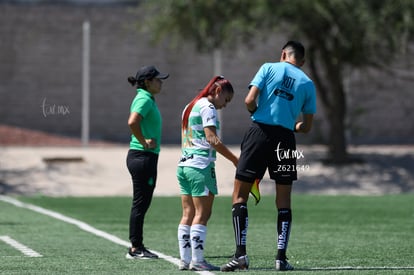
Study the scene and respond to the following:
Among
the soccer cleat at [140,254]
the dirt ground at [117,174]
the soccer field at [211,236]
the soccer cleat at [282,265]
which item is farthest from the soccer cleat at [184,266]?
the dirt ground at [117,174]

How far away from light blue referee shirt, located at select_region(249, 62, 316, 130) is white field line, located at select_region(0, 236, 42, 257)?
10.8ft

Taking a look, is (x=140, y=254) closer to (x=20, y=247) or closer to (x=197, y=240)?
(x=197, y=240)

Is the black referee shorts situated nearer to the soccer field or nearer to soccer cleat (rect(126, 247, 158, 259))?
the soccer field

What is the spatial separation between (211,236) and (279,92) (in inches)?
204

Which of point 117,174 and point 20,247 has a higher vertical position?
point 20,247

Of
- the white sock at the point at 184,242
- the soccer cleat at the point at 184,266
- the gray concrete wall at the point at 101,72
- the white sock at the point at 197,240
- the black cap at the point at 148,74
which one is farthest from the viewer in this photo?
the gray concrete wall at the point at 101,72

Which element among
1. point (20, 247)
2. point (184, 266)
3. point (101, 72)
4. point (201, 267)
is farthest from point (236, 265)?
point (101, 72)

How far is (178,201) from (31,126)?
10.4m

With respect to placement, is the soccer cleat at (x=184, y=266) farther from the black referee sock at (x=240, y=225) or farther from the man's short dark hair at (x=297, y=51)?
the man's short dark hair at (x=297, y=51)

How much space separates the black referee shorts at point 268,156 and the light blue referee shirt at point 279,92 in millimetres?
97

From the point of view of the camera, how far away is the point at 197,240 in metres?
10.8

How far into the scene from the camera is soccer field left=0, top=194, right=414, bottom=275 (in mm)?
11366

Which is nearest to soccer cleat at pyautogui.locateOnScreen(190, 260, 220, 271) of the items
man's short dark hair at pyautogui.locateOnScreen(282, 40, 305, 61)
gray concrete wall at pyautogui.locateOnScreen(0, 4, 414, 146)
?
man's short dark hair at pyautogui.locateOnScreen(282, 40, 305, 61)

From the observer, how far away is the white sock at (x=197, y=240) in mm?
10773
